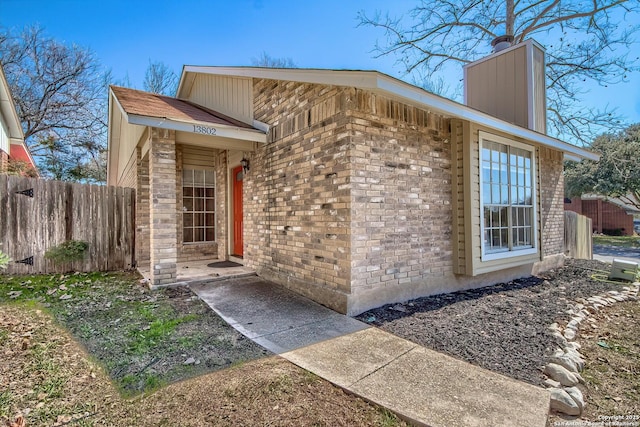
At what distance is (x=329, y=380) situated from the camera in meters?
2.55

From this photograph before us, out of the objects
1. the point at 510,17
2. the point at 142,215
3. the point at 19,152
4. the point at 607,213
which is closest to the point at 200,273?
the point at 142,215

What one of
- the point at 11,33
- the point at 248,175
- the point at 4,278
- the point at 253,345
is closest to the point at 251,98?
the point at 248,175

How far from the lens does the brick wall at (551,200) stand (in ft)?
23.5

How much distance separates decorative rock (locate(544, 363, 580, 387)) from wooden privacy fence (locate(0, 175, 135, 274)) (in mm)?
7614

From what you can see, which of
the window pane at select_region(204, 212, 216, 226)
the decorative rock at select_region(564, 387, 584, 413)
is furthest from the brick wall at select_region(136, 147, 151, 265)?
the decorative rock at select_region(564, 387, 584, 413)

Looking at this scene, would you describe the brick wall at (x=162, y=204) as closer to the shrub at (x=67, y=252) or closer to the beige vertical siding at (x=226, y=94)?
the beige vertical siding at (x=226, y=94)

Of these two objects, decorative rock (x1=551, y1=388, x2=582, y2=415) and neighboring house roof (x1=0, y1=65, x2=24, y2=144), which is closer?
decorative rock (x1=551, y1=388, x2=582, y2=415)

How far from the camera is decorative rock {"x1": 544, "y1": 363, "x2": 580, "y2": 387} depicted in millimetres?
2674

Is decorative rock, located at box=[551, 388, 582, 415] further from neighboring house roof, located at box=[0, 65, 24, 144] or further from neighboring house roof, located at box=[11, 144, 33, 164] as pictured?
neighboring house roof, located at box=[11, 144, 33, 164]

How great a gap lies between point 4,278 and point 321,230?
5.78m

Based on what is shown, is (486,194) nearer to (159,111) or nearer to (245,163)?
(245,163)

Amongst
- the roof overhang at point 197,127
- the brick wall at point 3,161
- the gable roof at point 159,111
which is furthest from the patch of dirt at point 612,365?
the brick wall at point 3,161

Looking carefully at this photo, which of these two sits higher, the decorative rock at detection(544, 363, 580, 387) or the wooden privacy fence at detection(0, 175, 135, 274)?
the wooden privacy fence at detection(0, 175, 135, 274)

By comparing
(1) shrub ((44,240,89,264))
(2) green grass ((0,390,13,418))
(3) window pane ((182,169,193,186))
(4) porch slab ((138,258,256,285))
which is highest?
(3) window pane ((182,169,193,186))
